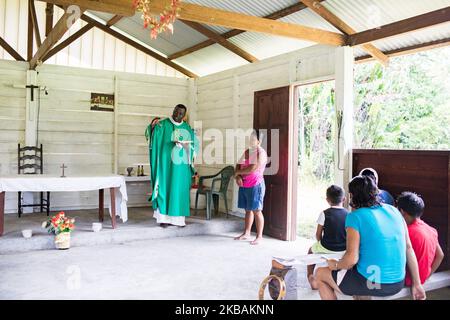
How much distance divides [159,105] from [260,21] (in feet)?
13.5

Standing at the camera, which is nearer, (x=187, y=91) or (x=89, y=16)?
(x=89, y=16)

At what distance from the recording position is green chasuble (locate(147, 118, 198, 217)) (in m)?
6.26

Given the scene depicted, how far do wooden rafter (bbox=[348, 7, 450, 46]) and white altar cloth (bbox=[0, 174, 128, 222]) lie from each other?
3.61 meters

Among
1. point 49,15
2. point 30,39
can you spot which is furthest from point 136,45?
point 30,39

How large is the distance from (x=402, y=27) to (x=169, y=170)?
140 inches

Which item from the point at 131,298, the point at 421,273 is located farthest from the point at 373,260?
the point at 131,298

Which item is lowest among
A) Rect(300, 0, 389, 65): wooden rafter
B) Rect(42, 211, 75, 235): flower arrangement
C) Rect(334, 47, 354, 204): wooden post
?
Rect(42, 211, 75, 235): flower arrangement

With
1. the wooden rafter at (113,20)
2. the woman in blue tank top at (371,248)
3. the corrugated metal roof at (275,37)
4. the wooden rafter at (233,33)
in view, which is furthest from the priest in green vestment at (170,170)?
the woman in blue tank top at (371,248)

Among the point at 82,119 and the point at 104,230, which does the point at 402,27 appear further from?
the point at 82,119

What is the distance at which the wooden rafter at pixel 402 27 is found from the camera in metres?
4.48

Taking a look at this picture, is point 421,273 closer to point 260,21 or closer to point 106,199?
point 260,21

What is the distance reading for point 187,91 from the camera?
29.7 feet

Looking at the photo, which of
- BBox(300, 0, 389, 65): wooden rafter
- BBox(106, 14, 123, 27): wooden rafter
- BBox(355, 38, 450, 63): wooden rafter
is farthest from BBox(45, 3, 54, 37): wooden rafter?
BBox(355, 38, 450, 63): wooden rafter

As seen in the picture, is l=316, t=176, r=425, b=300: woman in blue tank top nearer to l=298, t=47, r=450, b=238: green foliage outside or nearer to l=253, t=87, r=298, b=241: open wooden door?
l=253, t=87, r=298, b=241: open wooden door
